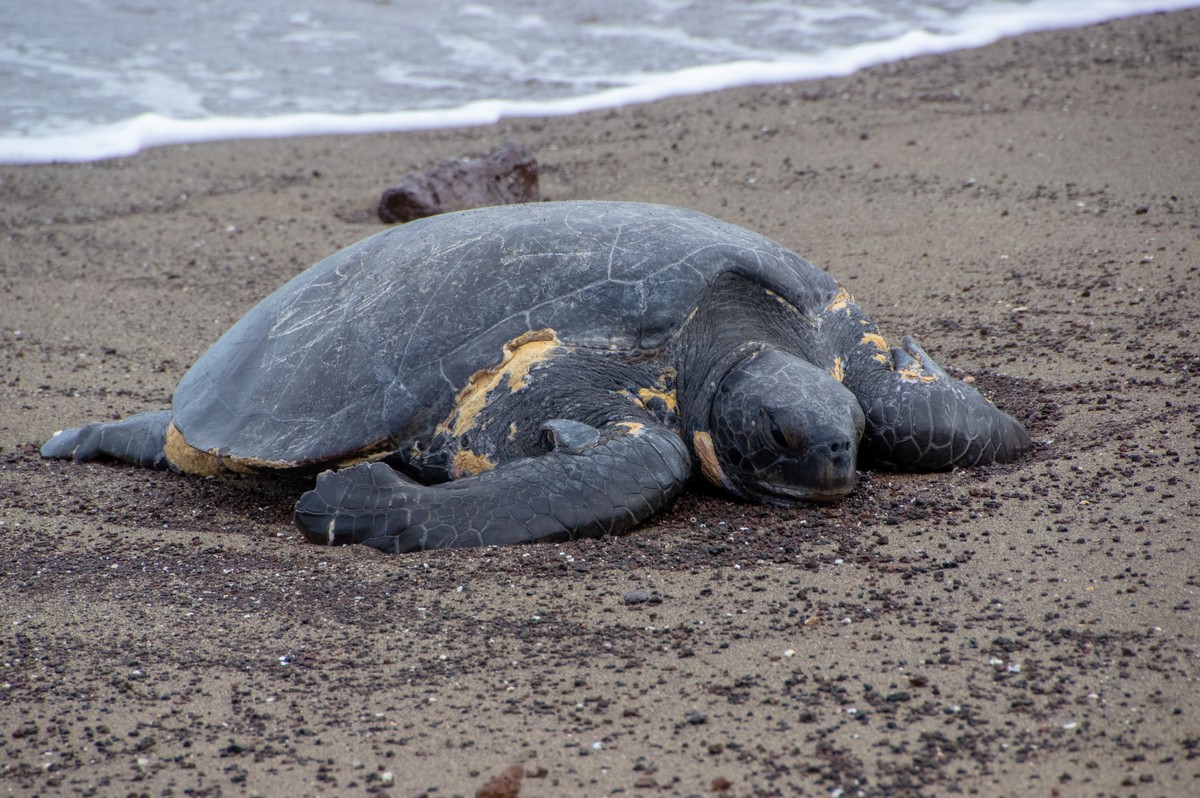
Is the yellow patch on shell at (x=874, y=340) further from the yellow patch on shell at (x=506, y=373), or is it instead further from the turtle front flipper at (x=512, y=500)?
the yellow patch on shell at (x=506, y=373)

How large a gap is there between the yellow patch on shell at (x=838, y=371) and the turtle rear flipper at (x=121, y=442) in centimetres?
267

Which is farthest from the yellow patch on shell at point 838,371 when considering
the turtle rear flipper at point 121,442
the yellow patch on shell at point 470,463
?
the turtle rear flipper at point 121,442

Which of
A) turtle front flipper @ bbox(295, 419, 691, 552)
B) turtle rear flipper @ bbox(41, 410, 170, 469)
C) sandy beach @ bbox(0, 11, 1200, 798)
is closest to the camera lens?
sandy beach @ bbox(0, 11, 1200, 798)

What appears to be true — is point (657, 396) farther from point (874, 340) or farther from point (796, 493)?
point (874, 340)

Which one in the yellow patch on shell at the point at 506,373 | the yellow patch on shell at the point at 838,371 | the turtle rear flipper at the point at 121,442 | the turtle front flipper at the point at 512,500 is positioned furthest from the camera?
the turtle rear flipper at the point at 121,442

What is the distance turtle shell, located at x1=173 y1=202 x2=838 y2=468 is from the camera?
3.79m

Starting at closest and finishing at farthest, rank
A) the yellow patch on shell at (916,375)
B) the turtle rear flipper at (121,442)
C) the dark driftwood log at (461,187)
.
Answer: the yellow patch on shell at (916,375)
the turtle rear flipper at (121,442)
the dark driftwood log at (461,187)

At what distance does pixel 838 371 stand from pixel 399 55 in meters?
10.5

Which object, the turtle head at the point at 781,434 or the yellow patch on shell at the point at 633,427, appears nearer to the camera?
the turtle head at the point at 781,434

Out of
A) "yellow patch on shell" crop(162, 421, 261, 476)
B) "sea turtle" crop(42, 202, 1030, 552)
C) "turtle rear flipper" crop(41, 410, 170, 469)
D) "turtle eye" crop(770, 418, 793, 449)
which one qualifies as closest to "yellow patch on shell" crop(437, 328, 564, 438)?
"sea turtle" crop(42, 202, 1030, 552)

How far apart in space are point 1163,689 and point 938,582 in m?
0.71

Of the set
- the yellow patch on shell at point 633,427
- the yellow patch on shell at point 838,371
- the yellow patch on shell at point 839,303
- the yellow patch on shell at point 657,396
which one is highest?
the yellow patch on shell at point 839,303

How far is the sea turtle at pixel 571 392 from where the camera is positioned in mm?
3508

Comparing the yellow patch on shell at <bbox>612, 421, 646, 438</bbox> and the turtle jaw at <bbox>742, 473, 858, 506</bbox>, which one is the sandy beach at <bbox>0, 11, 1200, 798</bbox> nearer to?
the turtle jaw at <bbox>742, 473, 858, 506</bbox>
